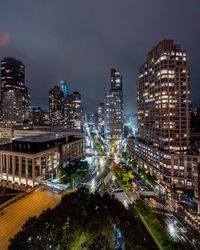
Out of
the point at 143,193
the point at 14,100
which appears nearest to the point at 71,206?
the point at 143,193

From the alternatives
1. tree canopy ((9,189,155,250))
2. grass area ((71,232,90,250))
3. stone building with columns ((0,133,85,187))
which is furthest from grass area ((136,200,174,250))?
stone building with columns ((0,133,85,187))

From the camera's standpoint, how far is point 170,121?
6244cm

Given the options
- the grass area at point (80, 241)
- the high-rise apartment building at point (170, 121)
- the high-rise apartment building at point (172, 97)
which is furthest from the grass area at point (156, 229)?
the high-rise apartment building at point (172, 97)

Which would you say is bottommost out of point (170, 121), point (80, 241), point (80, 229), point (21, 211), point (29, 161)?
point (21, 211)

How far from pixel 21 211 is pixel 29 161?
27.6 meters

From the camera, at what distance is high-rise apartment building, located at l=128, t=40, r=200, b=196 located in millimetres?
56781

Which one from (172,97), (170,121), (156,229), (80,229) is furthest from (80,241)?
(172,97)

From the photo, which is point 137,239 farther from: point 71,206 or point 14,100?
point 14,100

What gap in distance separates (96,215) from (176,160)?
1824 inches

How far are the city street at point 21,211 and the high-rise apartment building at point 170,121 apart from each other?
1567 inches

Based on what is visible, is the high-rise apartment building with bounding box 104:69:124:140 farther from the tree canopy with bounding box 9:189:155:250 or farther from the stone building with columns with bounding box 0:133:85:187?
the tree canopy with bounding box 9:189:155:250

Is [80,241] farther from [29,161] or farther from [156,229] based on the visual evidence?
[29,161]

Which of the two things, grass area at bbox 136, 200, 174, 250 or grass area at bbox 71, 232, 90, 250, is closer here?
grass area at bbox 71, 232, 90, 250

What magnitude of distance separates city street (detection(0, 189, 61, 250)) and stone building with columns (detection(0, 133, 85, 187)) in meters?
21.0
